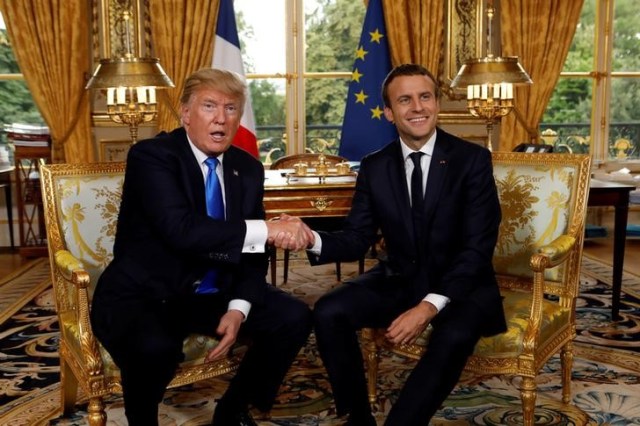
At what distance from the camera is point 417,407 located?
2.20 meters

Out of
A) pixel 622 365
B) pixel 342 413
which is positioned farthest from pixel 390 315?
pixel 622 365

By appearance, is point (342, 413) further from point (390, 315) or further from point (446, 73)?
point (446, 73)

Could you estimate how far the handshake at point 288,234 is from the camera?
245 cm

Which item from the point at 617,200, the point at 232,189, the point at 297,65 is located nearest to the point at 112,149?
the point at 297,65

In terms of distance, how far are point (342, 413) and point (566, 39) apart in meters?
5.04

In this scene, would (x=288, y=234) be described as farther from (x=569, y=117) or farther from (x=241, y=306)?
(x=569, y=117)

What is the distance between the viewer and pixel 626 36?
22.6 feet

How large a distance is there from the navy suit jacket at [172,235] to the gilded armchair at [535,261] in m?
0.66

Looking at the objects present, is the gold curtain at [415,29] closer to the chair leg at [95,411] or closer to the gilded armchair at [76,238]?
the gilded armchair at [76,238]

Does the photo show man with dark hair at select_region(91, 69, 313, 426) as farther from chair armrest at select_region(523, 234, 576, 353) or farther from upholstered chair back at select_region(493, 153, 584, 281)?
upholstered chair back at select_region(493, 153, 584, 281)

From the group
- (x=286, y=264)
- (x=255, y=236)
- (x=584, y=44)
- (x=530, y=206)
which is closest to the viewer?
(x=255, y=236)

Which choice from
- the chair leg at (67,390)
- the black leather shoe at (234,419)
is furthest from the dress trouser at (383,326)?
the chair leg at (67,390)

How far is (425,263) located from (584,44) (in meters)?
5.12

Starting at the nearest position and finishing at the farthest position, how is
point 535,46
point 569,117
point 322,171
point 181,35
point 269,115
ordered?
1. point 322,171
2. point 181,35
3. point 535,46
4. point 269,115
5. point 569,117
